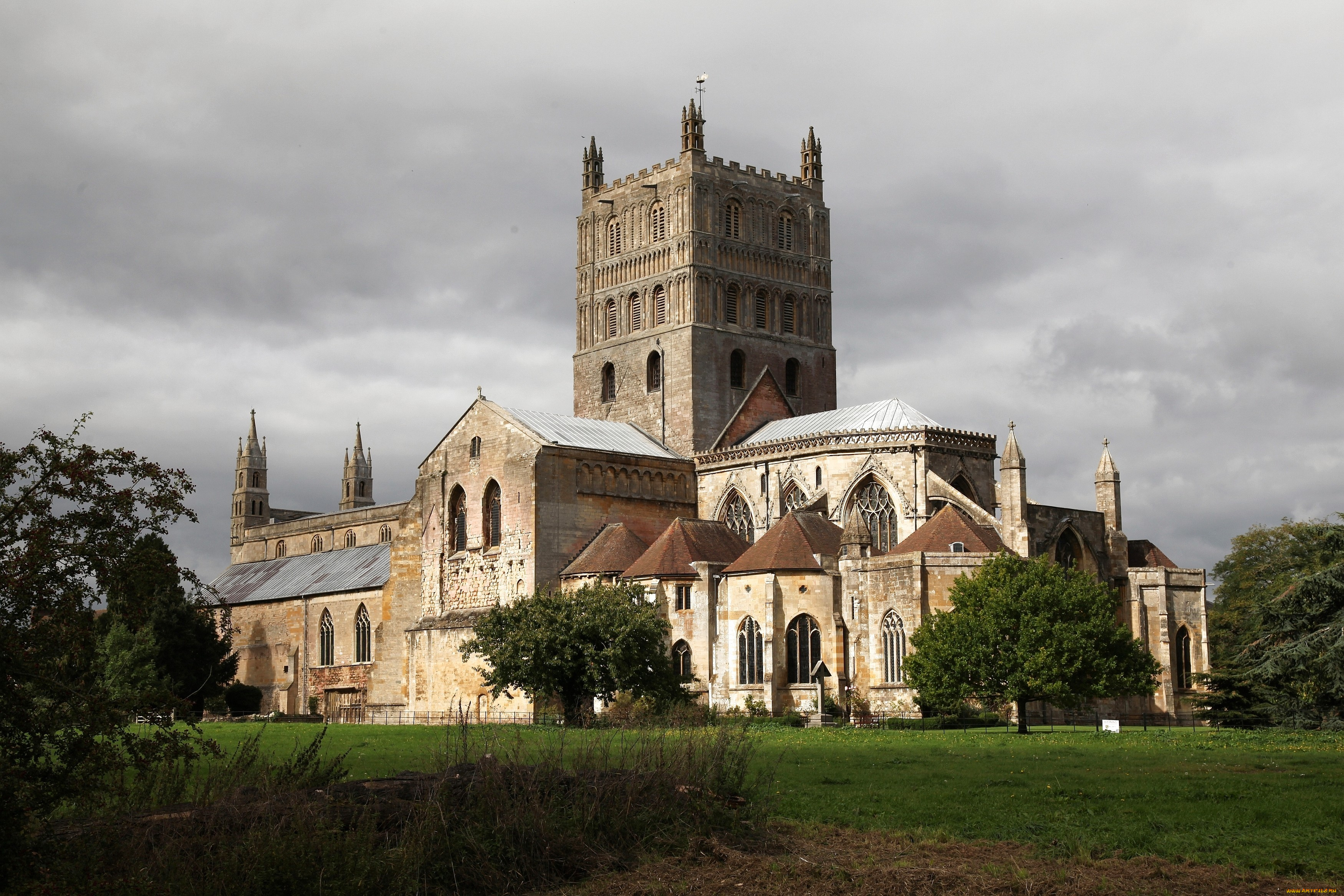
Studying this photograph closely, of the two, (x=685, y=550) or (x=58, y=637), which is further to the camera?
(x=685, y=550)

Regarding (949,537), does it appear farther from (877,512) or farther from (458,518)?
(458,518)

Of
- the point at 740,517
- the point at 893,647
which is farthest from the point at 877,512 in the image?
the point at 893,647

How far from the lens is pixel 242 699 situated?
77.9m

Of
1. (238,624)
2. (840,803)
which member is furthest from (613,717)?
(238,624)

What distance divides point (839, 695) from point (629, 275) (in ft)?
94.4

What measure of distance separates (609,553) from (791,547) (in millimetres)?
8606

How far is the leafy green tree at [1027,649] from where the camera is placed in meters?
43.1

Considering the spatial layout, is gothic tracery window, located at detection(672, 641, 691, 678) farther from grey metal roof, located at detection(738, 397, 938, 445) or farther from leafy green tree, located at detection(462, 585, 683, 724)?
grey metal roof, located at detection(738, 397, 938, 445)

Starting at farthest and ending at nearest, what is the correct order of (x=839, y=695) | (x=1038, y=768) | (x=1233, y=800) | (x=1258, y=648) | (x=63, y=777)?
(x=839, y=695)
(x=1258, y=648)
(x=1038, y=768)
(x=1233, y=800)
(x=63, y=777)

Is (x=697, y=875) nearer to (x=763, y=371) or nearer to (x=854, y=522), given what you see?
(x=854, y=522)

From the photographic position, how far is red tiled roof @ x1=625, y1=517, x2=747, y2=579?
57469 millimetres

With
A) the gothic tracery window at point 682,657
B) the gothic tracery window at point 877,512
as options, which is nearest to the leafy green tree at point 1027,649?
the gothic tracery window at point 682,657

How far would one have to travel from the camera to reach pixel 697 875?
16984 mm

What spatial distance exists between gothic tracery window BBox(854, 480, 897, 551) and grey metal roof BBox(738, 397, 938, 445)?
2479 mm
